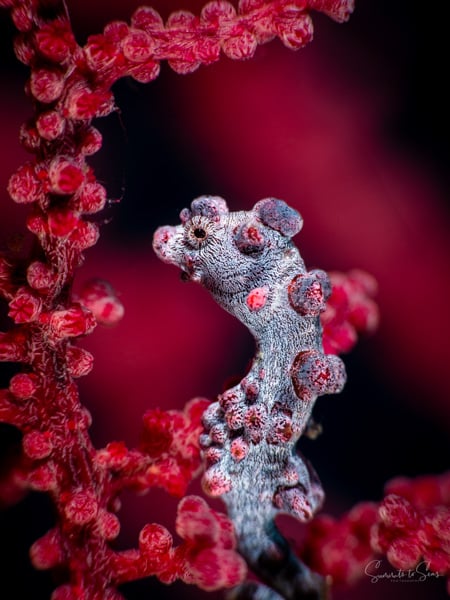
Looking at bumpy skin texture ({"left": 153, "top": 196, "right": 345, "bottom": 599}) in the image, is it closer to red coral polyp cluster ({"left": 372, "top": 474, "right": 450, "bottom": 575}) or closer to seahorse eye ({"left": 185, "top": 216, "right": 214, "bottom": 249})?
seahorse eye ({"left": 185, "top": 216, "right": 214, "bottom": 249})

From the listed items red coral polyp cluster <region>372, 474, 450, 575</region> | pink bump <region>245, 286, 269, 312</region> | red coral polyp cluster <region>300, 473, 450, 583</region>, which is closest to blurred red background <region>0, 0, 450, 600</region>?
red coral polyp cluster <region>300, 473, 450, 583</region>

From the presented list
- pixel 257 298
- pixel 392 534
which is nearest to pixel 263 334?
pixel 257 298

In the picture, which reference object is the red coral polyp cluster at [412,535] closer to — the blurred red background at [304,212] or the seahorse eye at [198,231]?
the blurred red background at [304,212]

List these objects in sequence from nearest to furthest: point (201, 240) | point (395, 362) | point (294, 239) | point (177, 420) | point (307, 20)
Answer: point (307, 20) → point (201, 240) → point (177, 420) → point (294, 239) → point (395, 362)

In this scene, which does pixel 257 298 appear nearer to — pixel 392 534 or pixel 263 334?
pixel 263 334

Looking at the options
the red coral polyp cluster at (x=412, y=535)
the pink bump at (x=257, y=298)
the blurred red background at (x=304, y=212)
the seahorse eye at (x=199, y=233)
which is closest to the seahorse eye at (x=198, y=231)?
the seahorse eye at (x=199, y=233)

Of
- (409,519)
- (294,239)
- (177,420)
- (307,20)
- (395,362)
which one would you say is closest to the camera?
(307,20)

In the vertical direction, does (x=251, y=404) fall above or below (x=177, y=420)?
above

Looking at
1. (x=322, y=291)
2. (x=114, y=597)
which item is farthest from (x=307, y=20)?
(x=114, y=597)

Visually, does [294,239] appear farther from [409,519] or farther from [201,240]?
[409,519]
